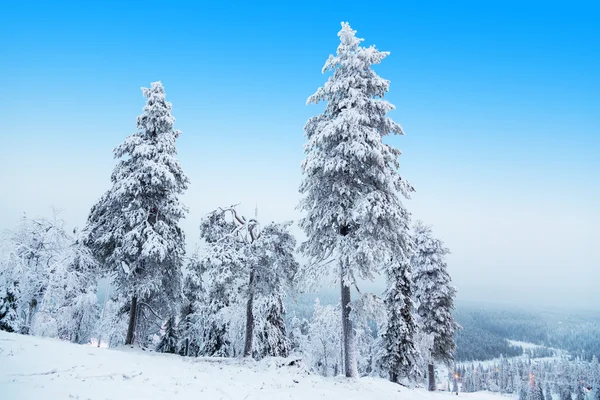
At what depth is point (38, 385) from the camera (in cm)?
773

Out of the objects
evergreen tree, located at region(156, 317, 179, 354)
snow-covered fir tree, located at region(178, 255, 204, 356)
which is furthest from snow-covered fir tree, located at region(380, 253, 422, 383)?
evergreen tree, located at region(156, 317, 179, 354)

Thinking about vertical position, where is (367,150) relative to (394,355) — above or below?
above

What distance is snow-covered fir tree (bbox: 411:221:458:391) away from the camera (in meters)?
25.9

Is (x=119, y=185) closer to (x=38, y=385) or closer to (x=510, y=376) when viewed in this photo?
(x=38, y=385)

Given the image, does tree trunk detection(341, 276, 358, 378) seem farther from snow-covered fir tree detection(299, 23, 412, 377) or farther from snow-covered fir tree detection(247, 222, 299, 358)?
snow-covered fir tree detection(247, 222, 299, 358)

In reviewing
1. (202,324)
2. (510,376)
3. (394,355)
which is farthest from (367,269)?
(510,376)

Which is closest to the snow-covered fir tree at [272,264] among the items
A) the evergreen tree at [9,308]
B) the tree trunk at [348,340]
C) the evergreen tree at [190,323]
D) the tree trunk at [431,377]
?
the tree trunk at [348,340]

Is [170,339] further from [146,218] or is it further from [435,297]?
[435,297]

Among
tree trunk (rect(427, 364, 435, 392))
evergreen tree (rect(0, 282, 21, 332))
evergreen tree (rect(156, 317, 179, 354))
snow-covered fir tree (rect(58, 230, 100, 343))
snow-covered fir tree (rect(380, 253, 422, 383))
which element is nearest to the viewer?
evergreen tree (rect(0, 282, 21, 332))

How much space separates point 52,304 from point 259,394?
1627 cm

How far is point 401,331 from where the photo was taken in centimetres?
2356

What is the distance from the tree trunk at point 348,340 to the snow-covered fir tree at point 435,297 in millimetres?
13931

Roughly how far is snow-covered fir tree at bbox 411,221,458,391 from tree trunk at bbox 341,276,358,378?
13.9m

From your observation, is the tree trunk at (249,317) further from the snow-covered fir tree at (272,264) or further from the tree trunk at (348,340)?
the tree trunk at (348,340)
